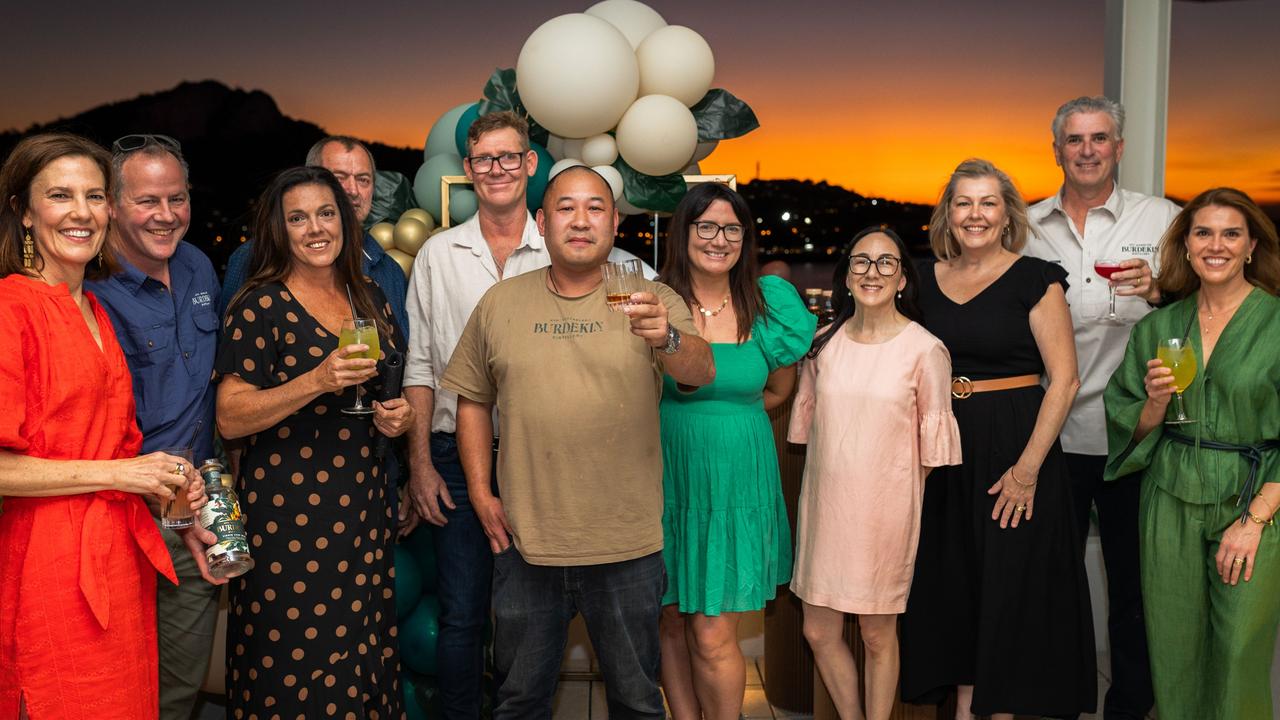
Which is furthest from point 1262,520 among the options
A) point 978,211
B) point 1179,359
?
point 978,211

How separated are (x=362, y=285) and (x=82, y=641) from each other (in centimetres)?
109

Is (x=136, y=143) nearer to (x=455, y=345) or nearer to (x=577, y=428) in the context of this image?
(x=455, y=345)

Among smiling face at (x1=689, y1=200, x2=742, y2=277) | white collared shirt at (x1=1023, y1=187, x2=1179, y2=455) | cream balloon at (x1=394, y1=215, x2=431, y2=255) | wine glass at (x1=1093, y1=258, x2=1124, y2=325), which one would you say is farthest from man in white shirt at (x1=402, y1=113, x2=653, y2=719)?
white collared shirt at (x1=1023, y1=187, x2=1179, y2=455)

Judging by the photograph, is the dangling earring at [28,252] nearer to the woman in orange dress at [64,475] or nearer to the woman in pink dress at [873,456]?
the woman in orange dress at [64,475]

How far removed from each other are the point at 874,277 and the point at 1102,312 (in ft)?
3.55

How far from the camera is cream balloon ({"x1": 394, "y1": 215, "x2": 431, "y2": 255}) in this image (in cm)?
401

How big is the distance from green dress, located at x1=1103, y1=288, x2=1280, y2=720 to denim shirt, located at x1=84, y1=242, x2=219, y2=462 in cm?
269

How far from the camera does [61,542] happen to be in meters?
2.07

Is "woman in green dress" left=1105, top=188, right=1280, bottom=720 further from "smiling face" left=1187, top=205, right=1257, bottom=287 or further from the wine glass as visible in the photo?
the wine glass

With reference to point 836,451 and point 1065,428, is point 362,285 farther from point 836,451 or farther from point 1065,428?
point 1065,428

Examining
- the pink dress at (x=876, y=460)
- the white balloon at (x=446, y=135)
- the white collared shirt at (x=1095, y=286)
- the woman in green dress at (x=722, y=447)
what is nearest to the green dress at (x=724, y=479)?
the woman in green dress at (x=722, y=447)

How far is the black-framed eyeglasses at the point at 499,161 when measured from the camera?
308 centimetres

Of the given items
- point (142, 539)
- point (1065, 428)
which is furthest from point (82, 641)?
point (1065, 428)

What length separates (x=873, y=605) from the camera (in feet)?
9.93
